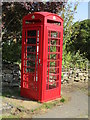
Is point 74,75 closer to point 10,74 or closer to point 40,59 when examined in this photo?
point 10,74

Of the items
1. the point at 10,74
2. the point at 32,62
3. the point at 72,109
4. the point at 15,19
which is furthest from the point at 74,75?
the point at 72,109

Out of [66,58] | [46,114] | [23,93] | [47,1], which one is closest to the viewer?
[46,114]

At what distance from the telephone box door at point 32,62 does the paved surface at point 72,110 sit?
0.79m

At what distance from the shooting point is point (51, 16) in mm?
5824

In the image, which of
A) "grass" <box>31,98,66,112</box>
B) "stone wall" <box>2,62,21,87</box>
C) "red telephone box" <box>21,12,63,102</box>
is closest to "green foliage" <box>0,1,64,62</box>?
"stone wall" <box>2,62,21,87</box>

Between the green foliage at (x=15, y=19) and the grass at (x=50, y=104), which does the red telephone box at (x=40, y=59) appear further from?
the green foliage at (x=15, y=19)

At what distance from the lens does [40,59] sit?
5.71m

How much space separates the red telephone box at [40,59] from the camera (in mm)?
5676

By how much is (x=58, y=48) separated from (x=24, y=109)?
86.9 inches

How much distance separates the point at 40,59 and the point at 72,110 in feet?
5.30

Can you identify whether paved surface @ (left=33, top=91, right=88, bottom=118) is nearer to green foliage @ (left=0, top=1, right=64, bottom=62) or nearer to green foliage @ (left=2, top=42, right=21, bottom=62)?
green foliage @ (left=2, top=42, right=21, bottom=62)

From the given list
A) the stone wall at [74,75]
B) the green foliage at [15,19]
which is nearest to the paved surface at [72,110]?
the stone wall at [74,75]

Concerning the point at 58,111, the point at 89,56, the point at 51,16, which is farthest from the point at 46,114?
the point at 89,56

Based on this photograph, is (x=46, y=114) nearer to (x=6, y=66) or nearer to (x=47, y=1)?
(x=6, y=66)
